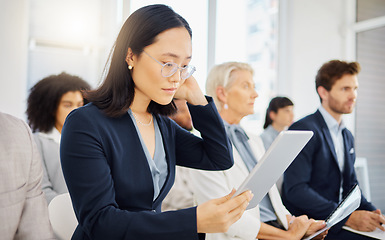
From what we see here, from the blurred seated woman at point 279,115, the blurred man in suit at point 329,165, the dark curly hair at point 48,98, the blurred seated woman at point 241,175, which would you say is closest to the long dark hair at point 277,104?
the blurred seated woman at point 279,115

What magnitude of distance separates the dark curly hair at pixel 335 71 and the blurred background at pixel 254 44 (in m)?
1.70

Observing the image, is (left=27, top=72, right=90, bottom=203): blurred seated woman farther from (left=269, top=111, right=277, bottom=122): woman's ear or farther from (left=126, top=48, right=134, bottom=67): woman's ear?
(left=269, top=111, right=277, bottom=122): woman's ear

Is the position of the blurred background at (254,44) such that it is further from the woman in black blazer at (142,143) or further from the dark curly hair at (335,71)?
the woman in black blazer at (142,143)

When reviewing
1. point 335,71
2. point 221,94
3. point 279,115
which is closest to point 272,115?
point 279,115

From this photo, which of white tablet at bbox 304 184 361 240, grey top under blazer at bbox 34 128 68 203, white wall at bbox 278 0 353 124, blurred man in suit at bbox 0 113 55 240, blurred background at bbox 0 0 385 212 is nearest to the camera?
blurred man in suit at bbox 0 113 55 240

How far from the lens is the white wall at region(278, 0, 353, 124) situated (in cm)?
522

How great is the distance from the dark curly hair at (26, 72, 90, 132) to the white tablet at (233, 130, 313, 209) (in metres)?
1.93

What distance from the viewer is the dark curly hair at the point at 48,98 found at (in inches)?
108

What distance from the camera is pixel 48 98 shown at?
9.05ft

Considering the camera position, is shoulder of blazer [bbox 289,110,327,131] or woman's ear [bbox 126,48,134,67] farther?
shoulder of blazer [bbox 289,110,327,131]

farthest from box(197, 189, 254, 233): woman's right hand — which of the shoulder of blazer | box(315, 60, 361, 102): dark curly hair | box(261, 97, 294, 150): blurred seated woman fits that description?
box(261, 97, 294, 150): blurred seated woman

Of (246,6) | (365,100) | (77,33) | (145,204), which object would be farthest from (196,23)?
(145,204)

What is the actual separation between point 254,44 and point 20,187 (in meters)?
4.56

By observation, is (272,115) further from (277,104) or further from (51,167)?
(51,167)
